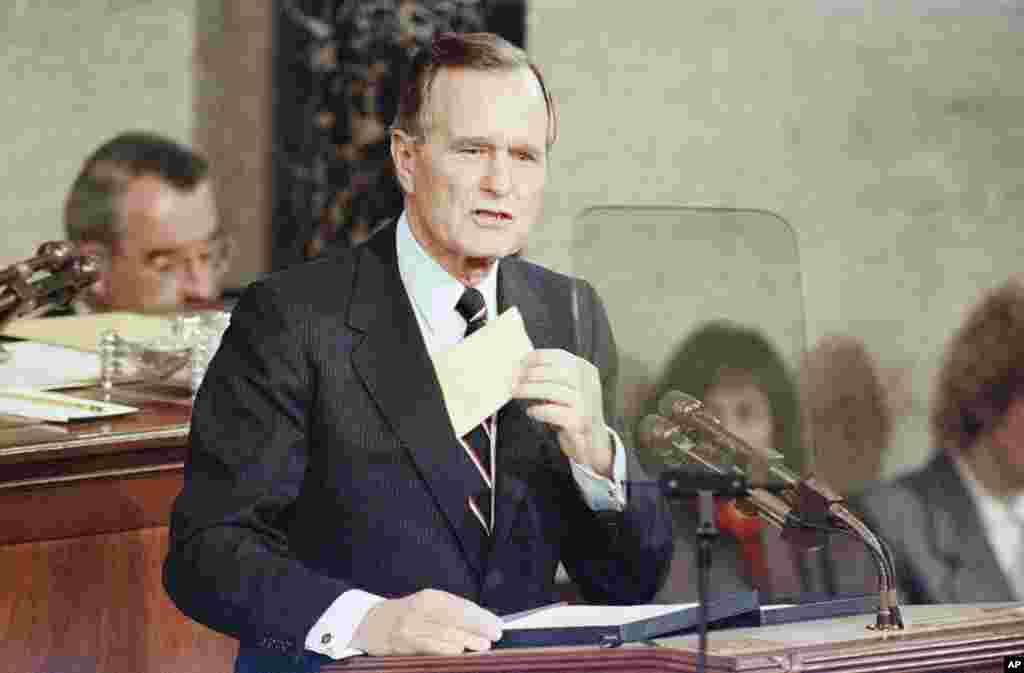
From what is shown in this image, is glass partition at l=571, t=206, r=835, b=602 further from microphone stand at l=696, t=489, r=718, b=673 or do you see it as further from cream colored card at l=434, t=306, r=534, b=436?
cream colored card at l=434, t=306, r=534, b=436

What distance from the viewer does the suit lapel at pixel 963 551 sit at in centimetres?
416

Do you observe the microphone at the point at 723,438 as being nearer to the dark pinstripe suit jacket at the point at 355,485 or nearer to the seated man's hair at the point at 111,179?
the dark pinstripe suit jacket at the point at 355,485

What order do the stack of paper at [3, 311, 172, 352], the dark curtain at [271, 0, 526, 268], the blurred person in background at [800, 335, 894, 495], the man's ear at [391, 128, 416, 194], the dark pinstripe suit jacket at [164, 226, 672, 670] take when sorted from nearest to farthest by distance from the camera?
the dark pinstripe suit jacket at [164, 226, 672, 670], the man's ear at [391, 128, 416, 194], the stack of paper at [3, 311, 172, 352], the blurred person in background at [800, 335, 894, 495], the dark curtain at [271, 0, 526, 268]

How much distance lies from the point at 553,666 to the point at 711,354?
0.33m

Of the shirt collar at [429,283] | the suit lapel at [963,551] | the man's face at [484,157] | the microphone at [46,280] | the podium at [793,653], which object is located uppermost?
the man's face at [484,157]

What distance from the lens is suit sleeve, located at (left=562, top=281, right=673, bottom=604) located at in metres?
2.08

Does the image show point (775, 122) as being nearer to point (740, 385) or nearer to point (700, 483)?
point (740, 385)

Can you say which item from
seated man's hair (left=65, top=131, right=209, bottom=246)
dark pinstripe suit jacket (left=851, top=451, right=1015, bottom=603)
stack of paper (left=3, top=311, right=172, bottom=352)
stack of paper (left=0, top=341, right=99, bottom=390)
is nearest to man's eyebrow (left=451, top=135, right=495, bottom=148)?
stack of paper (left=0, top=341, right=99, bottom=390)

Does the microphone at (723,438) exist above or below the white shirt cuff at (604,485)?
above

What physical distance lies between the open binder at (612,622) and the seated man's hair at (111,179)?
3024 millimetres

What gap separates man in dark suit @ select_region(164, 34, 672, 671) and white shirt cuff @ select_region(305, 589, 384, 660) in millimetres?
25

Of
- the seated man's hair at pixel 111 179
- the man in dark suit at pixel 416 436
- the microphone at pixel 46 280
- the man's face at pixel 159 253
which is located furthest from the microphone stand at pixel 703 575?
the seated man's hair at pixel 111 179

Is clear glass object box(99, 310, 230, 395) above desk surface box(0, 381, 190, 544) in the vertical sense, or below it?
above

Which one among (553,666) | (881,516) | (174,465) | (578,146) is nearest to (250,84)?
(578,146)
